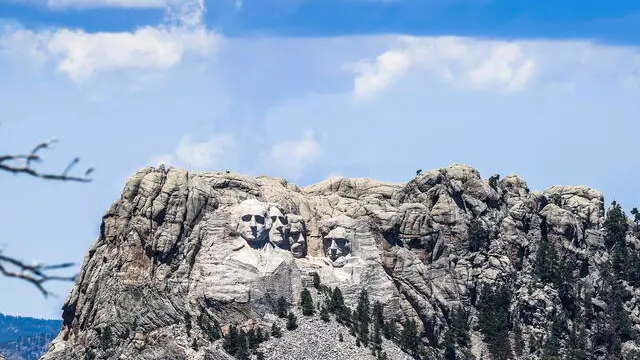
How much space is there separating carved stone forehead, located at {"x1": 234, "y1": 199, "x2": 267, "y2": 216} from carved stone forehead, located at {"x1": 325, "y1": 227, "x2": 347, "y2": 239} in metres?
10.9

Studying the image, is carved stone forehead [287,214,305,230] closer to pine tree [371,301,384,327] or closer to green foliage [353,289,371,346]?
green foliage [353,289,371,346]

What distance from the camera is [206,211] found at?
193m

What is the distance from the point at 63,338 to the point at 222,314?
26.5 meters

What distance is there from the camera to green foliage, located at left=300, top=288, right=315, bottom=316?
18762 cm

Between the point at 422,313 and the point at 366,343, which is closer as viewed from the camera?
the point at 366,343

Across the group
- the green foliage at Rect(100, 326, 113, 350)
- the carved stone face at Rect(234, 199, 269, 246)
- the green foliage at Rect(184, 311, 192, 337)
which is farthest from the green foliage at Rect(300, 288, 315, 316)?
the green foliage at Rect(100, 326, 113, 350)

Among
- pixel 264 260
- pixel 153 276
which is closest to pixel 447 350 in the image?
pixel 264 260

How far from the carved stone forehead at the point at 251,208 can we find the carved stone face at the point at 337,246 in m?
11.2

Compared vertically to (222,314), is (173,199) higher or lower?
higher

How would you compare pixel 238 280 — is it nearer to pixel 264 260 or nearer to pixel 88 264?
pixel 264 260

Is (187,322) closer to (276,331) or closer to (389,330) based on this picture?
(276,331)

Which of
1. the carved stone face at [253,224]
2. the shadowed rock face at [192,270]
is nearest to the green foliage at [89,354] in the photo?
the shadowed rock face at [192,270]

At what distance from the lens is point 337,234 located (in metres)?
198

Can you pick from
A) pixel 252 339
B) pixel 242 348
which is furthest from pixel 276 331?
pixel 242 348
